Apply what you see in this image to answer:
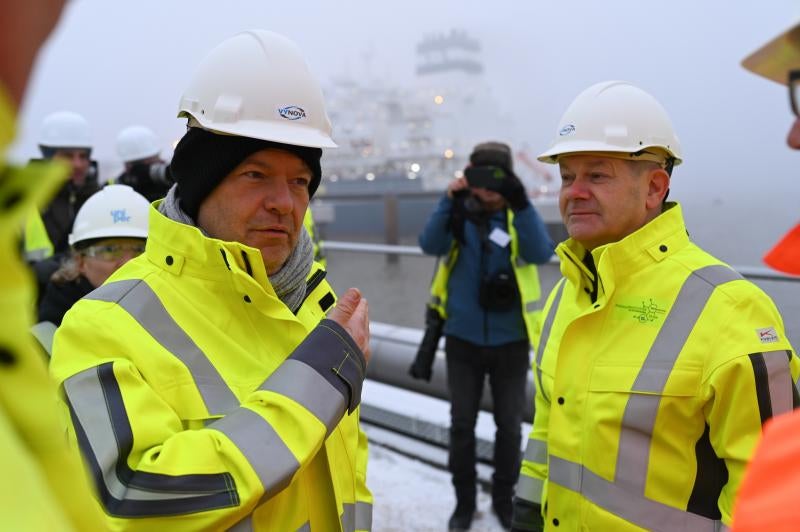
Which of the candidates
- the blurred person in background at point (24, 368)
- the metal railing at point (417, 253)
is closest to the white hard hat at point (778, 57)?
the blurred person in background at point (24, 368)

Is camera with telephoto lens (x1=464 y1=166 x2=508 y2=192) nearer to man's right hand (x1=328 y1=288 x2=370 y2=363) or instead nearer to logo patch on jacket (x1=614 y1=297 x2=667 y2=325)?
logo patch on jacket (x1=614 y1=297 x2=667 y2=325)

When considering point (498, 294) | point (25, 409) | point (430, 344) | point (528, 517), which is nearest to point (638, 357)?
point (528, 517)

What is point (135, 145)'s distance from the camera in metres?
5.40

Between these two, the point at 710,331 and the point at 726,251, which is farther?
the point at 726,251

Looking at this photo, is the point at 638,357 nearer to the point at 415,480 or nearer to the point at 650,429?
the point at 650,429

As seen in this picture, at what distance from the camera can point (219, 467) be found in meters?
1.11

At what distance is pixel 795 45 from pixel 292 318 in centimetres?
107

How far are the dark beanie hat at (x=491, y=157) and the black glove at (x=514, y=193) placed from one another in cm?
12

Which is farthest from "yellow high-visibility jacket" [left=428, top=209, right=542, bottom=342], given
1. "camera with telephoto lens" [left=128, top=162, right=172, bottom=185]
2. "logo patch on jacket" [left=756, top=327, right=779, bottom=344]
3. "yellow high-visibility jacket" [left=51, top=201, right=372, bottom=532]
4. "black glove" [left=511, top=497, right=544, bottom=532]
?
"yellow high-visibility jacket" [left=51, top=201, right=372, bottom=532]

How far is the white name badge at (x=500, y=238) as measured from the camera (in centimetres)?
356

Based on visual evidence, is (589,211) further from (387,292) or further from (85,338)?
(387,292)

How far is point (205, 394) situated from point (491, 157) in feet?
8.89

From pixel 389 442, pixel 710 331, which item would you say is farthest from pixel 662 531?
pixel 389 442

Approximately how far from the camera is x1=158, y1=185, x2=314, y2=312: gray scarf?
1.49 meters
